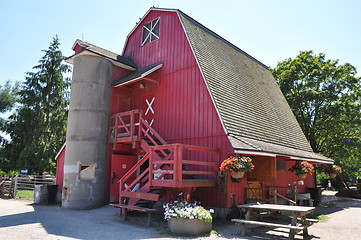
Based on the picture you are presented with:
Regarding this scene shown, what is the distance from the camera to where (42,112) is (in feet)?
82.5

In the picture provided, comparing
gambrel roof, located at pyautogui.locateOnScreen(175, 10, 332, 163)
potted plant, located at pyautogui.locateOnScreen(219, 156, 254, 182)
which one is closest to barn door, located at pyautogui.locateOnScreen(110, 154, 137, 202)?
gambrel roof, located at pyautogui.locateOnScreen(175, 10, 332, 163)

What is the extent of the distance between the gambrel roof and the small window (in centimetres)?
627

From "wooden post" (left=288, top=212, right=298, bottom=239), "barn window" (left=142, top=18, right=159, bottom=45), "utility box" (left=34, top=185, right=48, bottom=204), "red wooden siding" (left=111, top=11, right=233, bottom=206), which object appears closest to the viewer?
"wooden post" (left=288, top=212, right=298, bottom=239)

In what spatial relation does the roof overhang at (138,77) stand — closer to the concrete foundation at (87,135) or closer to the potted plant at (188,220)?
the concrete foundation at (87,135)

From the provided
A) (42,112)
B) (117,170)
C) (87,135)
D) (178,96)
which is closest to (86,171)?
(117,170)

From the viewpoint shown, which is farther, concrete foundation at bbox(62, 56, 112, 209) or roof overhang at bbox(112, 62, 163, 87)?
roof overhang at bbox(112, 62, 163, 87)

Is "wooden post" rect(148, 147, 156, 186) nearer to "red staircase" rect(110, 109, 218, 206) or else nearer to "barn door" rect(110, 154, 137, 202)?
"red staircase" rect(110, 109, 218, 206)

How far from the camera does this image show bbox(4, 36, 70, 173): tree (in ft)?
82.4

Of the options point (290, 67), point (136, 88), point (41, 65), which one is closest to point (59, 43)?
point (41, 65)

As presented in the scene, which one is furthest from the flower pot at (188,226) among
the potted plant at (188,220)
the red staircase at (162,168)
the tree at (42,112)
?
the tree at (42,112)

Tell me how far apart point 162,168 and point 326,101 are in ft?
49.8

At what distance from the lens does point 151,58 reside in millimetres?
14352

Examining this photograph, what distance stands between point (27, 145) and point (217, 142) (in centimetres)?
2137

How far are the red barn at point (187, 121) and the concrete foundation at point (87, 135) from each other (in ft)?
0.40
